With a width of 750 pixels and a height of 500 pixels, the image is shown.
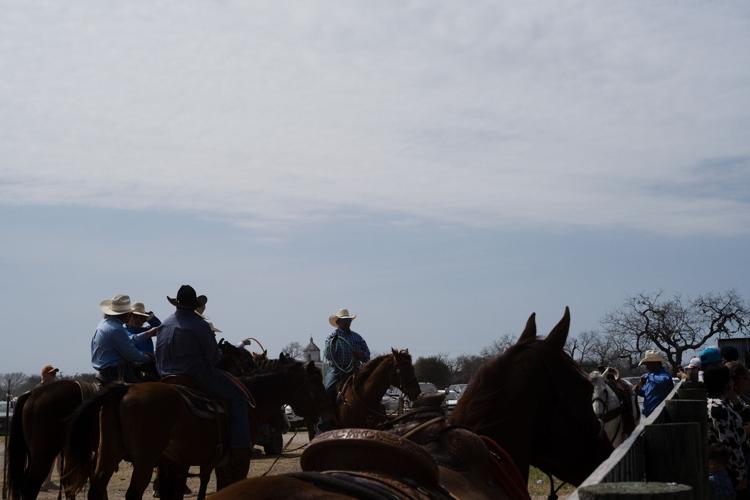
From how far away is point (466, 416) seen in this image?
4199 mm

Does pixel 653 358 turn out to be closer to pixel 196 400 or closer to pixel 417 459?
pixel 196 400

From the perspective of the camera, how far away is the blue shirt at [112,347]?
10.6 meters

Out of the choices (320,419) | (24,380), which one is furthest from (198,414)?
(24,380)

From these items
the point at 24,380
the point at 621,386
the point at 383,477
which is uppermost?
the point at 383,477

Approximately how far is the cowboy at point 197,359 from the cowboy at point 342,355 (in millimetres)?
4172

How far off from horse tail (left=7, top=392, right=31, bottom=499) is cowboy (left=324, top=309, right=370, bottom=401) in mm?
5118

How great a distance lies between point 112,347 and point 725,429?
24.0 feet

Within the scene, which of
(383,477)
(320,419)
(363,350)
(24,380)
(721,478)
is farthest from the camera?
(24,380)

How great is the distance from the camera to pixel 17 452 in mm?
10047

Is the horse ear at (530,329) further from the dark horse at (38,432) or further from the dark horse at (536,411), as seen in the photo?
the dark horse at (38,432)

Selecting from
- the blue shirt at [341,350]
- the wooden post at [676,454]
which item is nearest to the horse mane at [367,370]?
the blue shirt at [341,350]

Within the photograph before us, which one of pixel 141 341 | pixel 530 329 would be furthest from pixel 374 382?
pixel 530 329

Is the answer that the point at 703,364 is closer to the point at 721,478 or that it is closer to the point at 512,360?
the point at 721,478

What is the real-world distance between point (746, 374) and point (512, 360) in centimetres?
424
